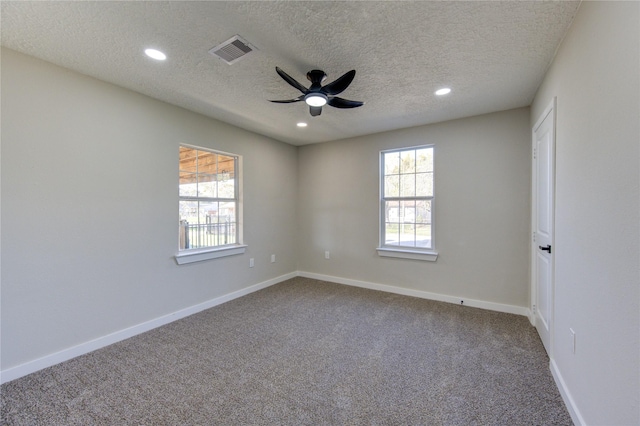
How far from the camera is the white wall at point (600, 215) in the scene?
3.63 ft

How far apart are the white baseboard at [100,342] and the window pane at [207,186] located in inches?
55.5

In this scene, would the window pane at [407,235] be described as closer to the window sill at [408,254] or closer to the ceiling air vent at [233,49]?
the window sill at [408,254]

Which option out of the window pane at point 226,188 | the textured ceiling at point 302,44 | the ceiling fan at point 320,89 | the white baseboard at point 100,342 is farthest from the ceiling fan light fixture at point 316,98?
the white baseboard at point 100,342

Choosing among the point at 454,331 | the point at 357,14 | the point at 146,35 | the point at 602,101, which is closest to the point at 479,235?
the point at 454,331

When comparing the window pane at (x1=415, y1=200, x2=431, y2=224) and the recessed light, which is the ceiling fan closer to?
the recessed light

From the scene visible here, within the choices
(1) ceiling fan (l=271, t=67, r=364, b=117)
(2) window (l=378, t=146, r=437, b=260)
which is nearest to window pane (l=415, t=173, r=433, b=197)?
(2) window (l=378, t=146, r=437, b=260)

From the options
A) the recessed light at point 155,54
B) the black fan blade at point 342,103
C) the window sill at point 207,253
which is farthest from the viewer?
the window sill at point 207,253

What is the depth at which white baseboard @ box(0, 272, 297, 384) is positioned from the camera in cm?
207

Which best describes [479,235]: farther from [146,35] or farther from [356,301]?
[146,35]

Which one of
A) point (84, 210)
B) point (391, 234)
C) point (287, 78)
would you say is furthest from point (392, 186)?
point (84, 210)

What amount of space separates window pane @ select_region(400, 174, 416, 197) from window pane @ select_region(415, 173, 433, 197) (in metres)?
0.06

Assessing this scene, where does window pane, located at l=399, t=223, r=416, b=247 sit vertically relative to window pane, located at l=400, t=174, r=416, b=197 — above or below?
below

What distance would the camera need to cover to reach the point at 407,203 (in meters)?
4.09

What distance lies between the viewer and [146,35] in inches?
73.4
